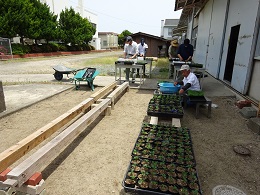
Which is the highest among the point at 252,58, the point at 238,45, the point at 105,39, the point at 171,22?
the point at 171,22

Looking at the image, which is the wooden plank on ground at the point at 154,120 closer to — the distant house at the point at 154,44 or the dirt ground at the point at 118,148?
the dirt ground at the point at 118,148

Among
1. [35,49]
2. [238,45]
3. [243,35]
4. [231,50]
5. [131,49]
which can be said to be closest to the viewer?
[243,35]

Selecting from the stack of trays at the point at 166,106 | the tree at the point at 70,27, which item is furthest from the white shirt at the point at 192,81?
the tree at the point at 70,27

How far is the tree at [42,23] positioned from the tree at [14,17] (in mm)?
869

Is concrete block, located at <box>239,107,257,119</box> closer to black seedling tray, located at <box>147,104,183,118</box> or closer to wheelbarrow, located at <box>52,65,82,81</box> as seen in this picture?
black seedling tray, located at <box>147,104,183,118</box>

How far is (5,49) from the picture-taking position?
60.2ft

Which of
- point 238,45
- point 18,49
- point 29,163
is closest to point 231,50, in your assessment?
point 238,45

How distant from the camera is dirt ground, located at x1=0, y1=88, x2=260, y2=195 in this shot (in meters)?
2.46

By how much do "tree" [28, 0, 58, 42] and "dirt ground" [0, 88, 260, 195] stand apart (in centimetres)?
1934

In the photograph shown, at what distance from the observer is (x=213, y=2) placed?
34.4ft

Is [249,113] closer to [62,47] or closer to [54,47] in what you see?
[54,47]

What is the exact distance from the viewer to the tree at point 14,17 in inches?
712

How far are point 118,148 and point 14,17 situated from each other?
68.1 ft

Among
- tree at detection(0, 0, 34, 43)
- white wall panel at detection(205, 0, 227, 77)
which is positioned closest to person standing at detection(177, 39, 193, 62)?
white wall panel at detection(205, 0, 227, 77)
